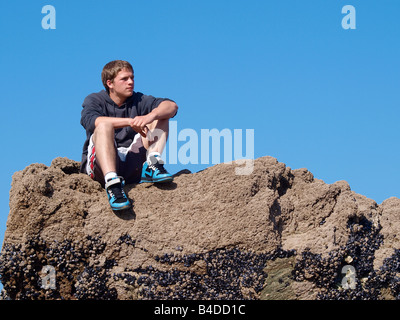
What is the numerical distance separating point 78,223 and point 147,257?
2.82 ft

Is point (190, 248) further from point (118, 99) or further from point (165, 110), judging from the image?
point (118, 99)

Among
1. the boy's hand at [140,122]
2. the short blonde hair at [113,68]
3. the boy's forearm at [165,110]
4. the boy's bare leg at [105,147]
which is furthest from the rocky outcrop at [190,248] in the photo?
the short blonde hair at [113,68]

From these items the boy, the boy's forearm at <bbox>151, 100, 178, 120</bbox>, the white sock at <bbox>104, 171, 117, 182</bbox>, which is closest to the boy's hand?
the boy

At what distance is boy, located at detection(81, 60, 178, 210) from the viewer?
6289 mm

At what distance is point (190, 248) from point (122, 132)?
190cm

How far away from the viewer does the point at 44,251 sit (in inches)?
235

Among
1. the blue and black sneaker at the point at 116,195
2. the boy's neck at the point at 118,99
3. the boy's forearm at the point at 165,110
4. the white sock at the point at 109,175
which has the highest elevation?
the boy's neck at the point at 118,99

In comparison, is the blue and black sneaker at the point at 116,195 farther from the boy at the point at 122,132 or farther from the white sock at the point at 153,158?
the white sock at the point at 153,158

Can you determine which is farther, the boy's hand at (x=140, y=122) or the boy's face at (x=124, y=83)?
the boy's face at (x=124, y=83)

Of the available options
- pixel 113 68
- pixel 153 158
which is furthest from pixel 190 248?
pixel 113 68

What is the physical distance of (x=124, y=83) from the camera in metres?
6.86

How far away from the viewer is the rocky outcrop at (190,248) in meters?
5.89

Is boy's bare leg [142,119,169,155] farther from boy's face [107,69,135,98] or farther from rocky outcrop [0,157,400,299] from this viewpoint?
rocky outcrop [0,157,400,299]
